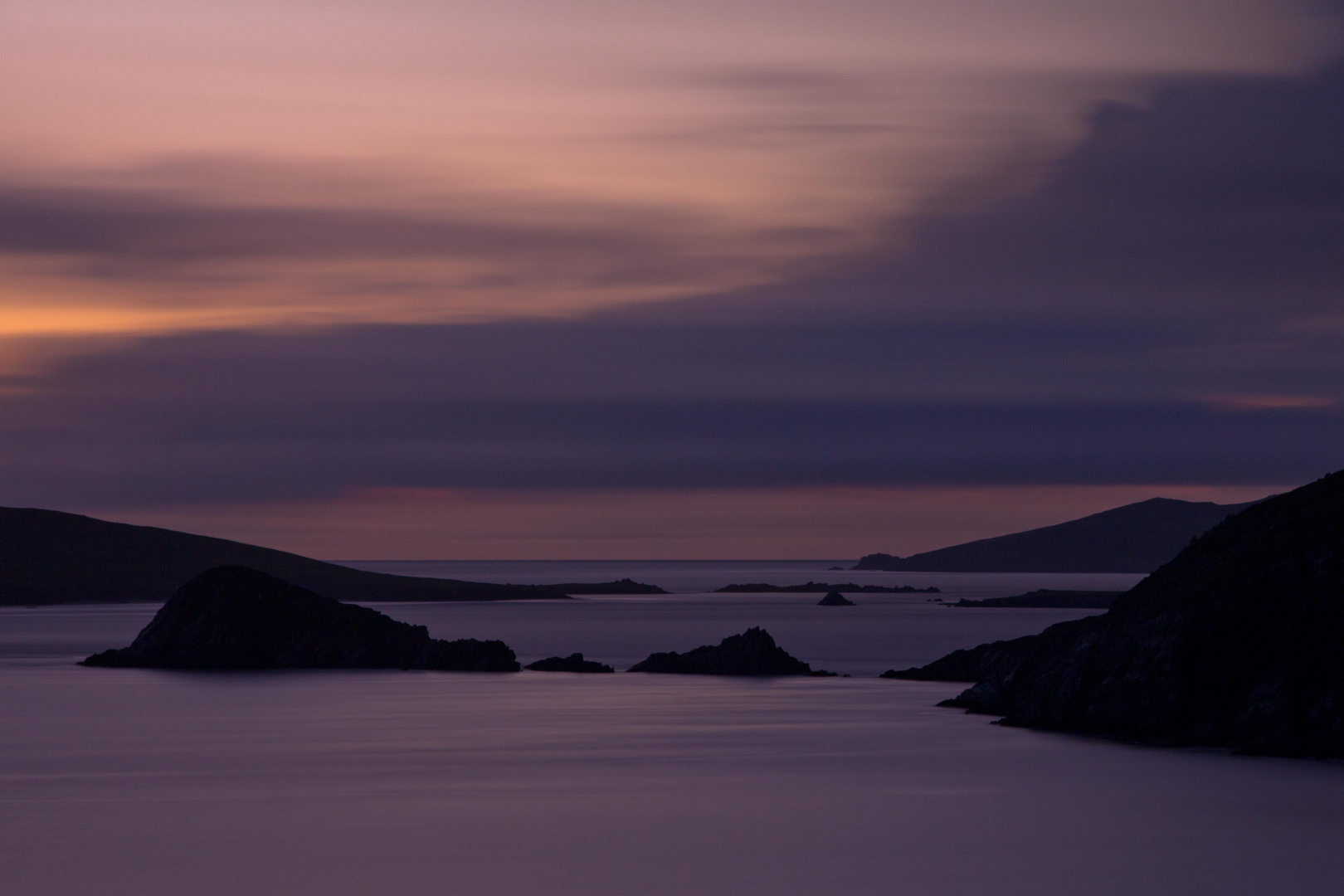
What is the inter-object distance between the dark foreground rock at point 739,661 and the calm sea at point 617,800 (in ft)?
23.1

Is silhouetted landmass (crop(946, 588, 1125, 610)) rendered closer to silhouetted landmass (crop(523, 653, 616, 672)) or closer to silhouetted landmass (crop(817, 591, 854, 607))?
silhouetted landmass (crop(817, 591, 854, 607))

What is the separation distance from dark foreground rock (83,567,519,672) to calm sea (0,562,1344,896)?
33.1 ft

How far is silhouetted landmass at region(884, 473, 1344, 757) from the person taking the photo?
38438mm

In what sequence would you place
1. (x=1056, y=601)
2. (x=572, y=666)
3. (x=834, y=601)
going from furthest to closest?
(x=834, y=601) < (x=1056, y=601) < (x=572, y=666)

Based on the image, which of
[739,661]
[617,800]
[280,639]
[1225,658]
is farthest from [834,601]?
[617,800]

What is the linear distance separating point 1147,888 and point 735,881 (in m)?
6.47

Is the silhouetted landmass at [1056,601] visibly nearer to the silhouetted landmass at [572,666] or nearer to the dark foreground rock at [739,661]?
the dark foreground rock at [739,661]

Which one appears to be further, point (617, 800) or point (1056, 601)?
point (1056, 601)

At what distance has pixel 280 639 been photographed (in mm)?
72812

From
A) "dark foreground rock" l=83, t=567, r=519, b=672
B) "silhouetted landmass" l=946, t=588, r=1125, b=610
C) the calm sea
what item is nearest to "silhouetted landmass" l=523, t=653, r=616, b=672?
"dark foreground rock" l=83, t=567, r=519, b=672

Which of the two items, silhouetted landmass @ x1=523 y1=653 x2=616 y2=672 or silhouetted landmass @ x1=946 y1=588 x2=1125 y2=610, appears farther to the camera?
silhouetted landmass @ x1=946 y1=588 x2=1125 y2=610

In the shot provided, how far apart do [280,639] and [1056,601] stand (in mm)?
123913

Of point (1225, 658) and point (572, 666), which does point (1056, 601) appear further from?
point (1225, 658)

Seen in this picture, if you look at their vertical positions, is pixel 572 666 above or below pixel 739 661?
below
